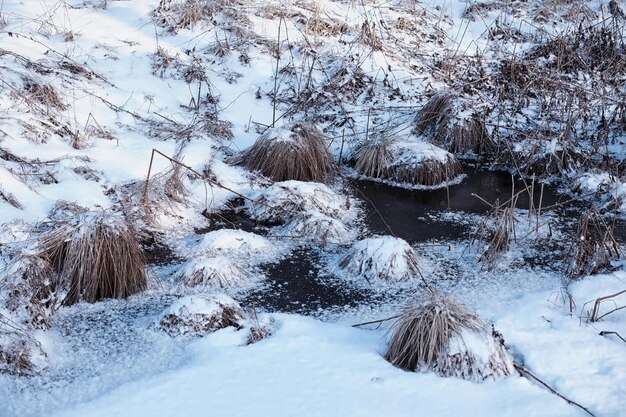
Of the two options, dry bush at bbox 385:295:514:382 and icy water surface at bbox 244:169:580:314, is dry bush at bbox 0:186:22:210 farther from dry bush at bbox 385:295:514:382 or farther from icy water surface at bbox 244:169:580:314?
dry bush at bbox 385:295:514:382

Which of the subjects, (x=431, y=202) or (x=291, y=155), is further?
(x=291, y=155)

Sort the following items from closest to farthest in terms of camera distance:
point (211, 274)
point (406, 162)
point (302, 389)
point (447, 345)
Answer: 1. point (302, 389)
2. point (447, 345)
3. point (211, 274)
4. point (406, 162)

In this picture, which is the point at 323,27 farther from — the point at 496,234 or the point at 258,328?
the point at 258,328

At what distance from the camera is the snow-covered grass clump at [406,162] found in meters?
7.04

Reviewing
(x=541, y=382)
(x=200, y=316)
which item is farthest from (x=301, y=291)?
(x=541, y=382)

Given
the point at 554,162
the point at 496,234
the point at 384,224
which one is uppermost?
the point at 554,162

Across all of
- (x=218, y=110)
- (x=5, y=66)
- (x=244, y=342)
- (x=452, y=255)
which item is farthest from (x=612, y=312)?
(x=5, y=66)

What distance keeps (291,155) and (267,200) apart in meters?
0.67

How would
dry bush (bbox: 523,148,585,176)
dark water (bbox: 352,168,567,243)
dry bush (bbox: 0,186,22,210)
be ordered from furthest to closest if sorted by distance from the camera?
1. dry bush (bbox: 523,148,585,176)
2. dark water (bbox: 352,168,567,243)
3. dry bush (bbox: 0,186,22,210)

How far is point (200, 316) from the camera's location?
4371 mm

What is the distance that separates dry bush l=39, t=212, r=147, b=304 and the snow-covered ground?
0.36ft

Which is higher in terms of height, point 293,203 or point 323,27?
point 323,27

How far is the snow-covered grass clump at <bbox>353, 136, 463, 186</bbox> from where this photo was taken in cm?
704

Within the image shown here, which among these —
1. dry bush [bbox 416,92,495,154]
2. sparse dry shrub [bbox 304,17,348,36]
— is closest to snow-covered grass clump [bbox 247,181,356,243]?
dry bush [bbox 416,92,495,154]
